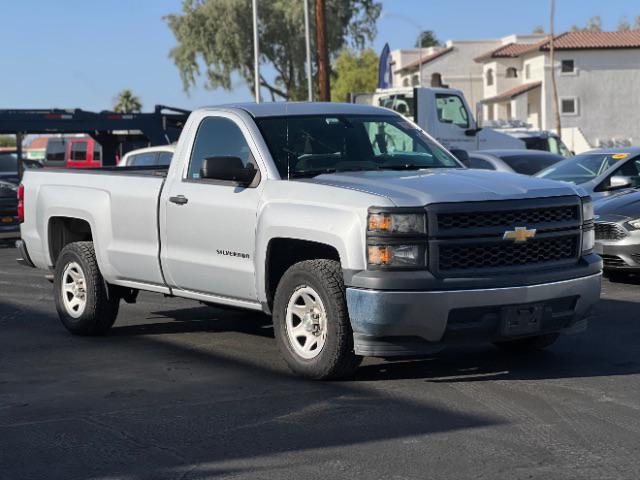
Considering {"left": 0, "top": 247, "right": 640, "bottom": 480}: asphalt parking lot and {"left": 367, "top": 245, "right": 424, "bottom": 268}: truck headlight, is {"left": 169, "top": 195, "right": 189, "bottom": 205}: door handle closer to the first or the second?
{"left": 0, "top": 247, "right": 640, "bottom": 480}: asphalt parking lot

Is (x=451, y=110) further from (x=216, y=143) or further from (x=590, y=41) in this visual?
(x=590, y=41)

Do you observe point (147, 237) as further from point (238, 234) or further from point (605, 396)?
point (605, 396)

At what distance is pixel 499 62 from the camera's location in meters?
79.9

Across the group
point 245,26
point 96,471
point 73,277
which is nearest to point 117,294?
point 73,277

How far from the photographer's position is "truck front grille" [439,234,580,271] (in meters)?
7.36

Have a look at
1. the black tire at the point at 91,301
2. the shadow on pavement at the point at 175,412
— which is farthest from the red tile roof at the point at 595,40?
the shadow on pavement at the point at 175,412

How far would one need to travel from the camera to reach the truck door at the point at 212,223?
8.36 m

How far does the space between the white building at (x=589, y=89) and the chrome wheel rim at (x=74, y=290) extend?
63.2 meters

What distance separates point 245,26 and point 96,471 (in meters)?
59.3

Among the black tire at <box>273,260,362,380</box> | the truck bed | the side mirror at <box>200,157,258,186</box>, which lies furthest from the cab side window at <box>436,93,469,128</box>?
the black tire at <box>273,260,362,380</box>

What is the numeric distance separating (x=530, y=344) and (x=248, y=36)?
56569mm

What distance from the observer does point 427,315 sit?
721 centimetres

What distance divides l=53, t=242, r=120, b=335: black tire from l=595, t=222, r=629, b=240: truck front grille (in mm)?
5516

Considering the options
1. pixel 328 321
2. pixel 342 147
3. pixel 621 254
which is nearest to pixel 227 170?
pixel 342 147
